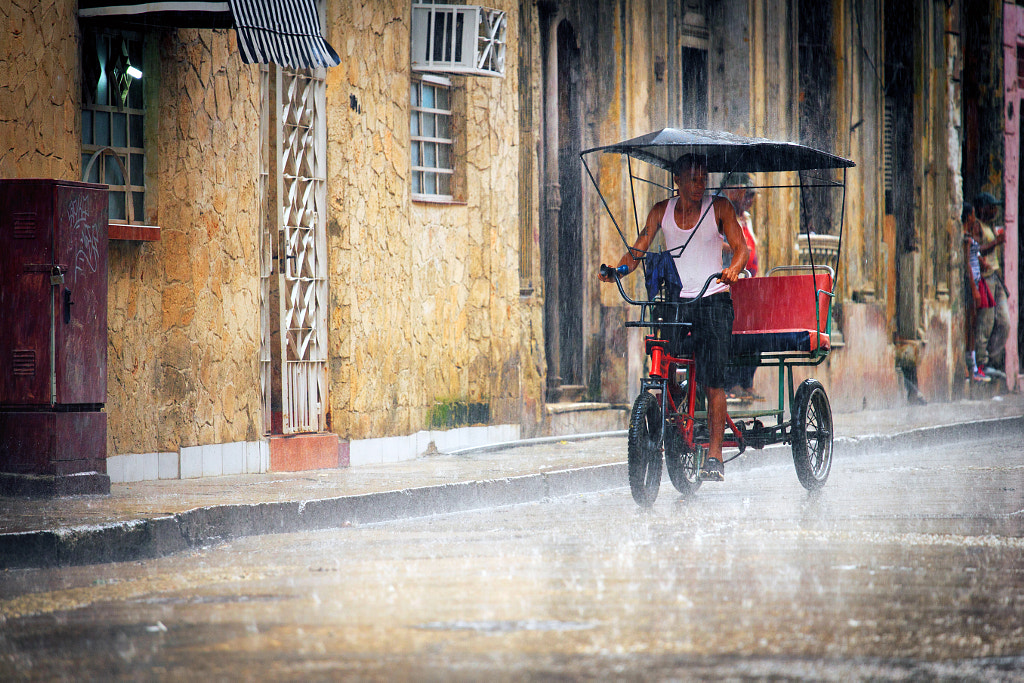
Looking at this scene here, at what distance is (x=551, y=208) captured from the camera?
48.1 ft

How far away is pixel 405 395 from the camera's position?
471 inches

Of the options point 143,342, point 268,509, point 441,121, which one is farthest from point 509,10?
point 268,509

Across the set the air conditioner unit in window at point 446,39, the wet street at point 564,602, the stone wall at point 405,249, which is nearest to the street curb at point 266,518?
the wet street at point 564,602

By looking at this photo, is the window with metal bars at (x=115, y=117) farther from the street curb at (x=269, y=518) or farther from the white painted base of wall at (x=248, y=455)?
the street curb at (x=269, y=518)

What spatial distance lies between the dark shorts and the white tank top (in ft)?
0.35

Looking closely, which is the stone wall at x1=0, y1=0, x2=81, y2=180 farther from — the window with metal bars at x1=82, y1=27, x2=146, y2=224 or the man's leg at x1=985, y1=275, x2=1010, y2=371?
the man's leg at x1=985, y1=275, x2=1010, y2=371

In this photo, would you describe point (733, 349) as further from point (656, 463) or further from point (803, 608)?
point (803, 608)

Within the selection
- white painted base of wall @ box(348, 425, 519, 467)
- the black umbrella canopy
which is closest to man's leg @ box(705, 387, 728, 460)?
the black umbrella canopy

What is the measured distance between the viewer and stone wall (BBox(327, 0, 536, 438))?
1126cm

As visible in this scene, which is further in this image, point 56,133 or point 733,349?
point 733,349

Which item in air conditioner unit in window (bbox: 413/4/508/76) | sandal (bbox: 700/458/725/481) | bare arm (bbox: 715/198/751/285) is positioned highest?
air conditioner unit in window (bbox: 413/4/508/76)

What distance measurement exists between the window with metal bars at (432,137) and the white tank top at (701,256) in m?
3.61

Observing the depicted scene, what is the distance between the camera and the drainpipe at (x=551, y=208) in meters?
14.4

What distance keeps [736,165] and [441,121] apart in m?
3.60
